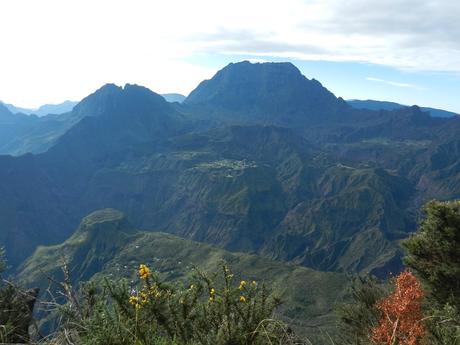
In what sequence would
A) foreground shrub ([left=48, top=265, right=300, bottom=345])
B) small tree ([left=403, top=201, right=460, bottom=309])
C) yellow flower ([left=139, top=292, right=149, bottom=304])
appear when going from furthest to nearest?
1. small tree ([left=403, top=201, right=460, bottom=309])
2. yellow flower ([left=139, top=292, right=149, bottom=304])
3. foreground shrub ([left=48, top=265, right=300, bottom=345])

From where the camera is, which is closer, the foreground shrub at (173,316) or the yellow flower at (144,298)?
the foreground shrub at (173,316)

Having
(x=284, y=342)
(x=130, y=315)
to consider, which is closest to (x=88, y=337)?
(x=130, y=315)

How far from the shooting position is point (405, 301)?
26.3 ft

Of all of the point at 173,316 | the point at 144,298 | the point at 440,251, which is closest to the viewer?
the point at 144,298

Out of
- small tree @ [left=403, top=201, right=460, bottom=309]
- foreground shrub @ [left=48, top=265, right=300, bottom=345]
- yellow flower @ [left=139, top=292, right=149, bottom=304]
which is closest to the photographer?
foreground shrub @ [left=48, top=265, right=300, bottom=345]

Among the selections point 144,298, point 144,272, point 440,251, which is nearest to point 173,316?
point 144,298

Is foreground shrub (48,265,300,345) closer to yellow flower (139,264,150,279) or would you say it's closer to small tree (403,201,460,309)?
yellow flower (139,264,150,279)

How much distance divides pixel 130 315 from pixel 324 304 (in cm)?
15471

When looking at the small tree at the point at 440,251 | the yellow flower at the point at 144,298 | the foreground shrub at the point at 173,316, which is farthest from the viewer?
the small tree at the point at 440,251

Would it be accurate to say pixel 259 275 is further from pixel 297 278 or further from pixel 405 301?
pixel 405 301

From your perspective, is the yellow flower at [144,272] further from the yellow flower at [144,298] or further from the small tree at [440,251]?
the small tree at [440,251]

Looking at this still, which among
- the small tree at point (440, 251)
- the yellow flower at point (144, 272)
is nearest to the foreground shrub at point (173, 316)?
the yellow flower at point (144, 272)

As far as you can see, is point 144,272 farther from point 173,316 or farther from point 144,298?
point 173,316

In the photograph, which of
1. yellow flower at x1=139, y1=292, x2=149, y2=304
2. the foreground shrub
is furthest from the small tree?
yellow flower at x1=139, y1=292, x2=149, y2=304
